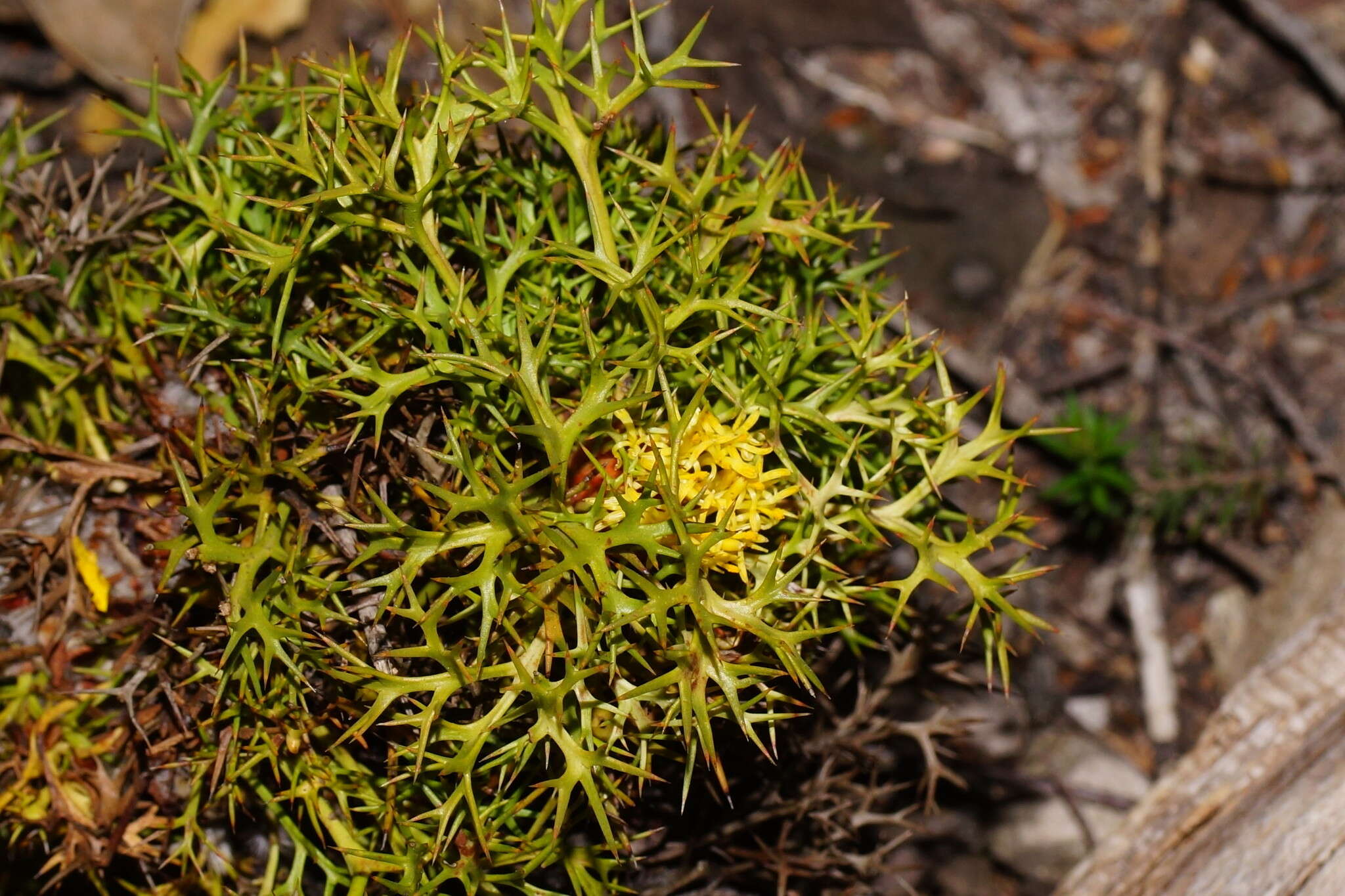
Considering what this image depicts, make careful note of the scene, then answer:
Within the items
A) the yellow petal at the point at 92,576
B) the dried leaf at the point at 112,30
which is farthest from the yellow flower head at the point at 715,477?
the dried leaf at the point at 112,30

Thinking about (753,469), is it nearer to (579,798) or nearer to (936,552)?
(936,552)

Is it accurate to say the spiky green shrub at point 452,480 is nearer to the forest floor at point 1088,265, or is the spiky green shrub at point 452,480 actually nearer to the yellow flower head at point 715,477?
the yellow flower head at point 715,477

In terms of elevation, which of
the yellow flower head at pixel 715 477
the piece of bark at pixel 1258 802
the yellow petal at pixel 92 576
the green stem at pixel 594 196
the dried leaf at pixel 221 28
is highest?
the green stem at pixel 594 196

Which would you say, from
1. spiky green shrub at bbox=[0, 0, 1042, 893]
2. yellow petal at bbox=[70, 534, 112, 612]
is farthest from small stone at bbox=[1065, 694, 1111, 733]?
yellow petal at bbox=[70, 534, 112, 612]

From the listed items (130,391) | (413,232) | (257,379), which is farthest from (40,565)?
(413,232)

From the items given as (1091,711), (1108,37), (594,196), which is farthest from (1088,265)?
(594,196)

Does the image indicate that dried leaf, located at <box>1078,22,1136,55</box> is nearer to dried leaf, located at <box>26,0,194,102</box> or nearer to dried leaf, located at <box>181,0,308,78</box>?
dried leaf, located at <box>181,0,308,78</box>
